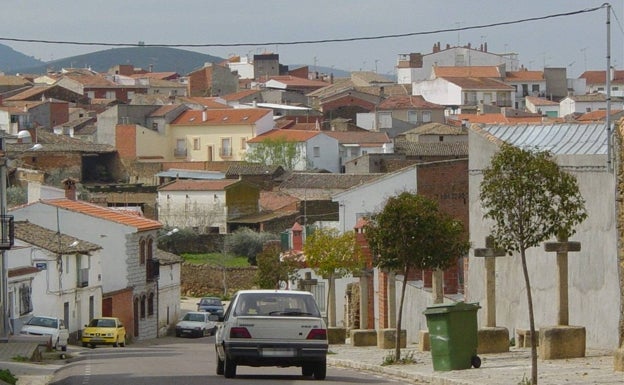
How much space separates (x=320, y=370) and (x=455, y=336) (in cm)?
224

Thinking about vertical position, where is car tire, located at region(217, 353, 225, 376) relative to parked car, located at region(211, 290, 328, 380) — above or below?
below

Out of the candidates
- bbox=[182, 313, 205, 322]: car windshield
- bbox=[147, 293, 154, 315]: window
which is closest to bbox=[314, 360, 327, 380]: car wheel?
bbox=[182, 313, 205, 322]: car windshield

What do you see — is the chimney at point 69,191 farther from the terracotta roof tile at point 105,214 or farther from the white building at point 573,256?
the white building at point 573,256

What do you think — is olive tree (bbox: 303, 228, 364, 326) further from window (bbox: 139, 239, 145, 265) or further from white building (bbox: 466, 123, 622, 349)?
window (bbox: 139, 239, 145, 265)

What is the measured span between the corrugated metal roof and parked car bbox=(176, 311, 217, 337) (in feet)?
104

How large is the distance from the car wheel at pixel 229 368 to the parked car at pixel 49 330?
68.2 feet

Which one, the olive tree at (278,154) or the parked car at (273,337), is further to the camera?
the olive tree at (278,154)

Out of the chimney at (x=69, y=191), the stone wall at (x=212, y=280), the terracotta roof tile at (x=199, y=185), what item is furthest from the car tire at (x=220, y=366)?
the terracotta roof tile at (x=199, y=185)

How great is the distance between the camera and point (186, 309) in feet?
258

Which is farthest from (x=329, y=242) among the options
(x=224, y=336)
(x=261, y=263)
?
(x=224, y=336)

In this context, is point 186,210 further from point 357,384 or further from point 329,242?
point 357,384

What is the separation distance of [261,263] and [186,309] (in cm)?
1927

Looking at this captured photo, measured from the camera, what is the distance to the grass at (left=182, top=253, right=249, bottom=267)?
290ft

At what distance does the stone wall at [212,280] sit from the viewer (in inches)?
3337
